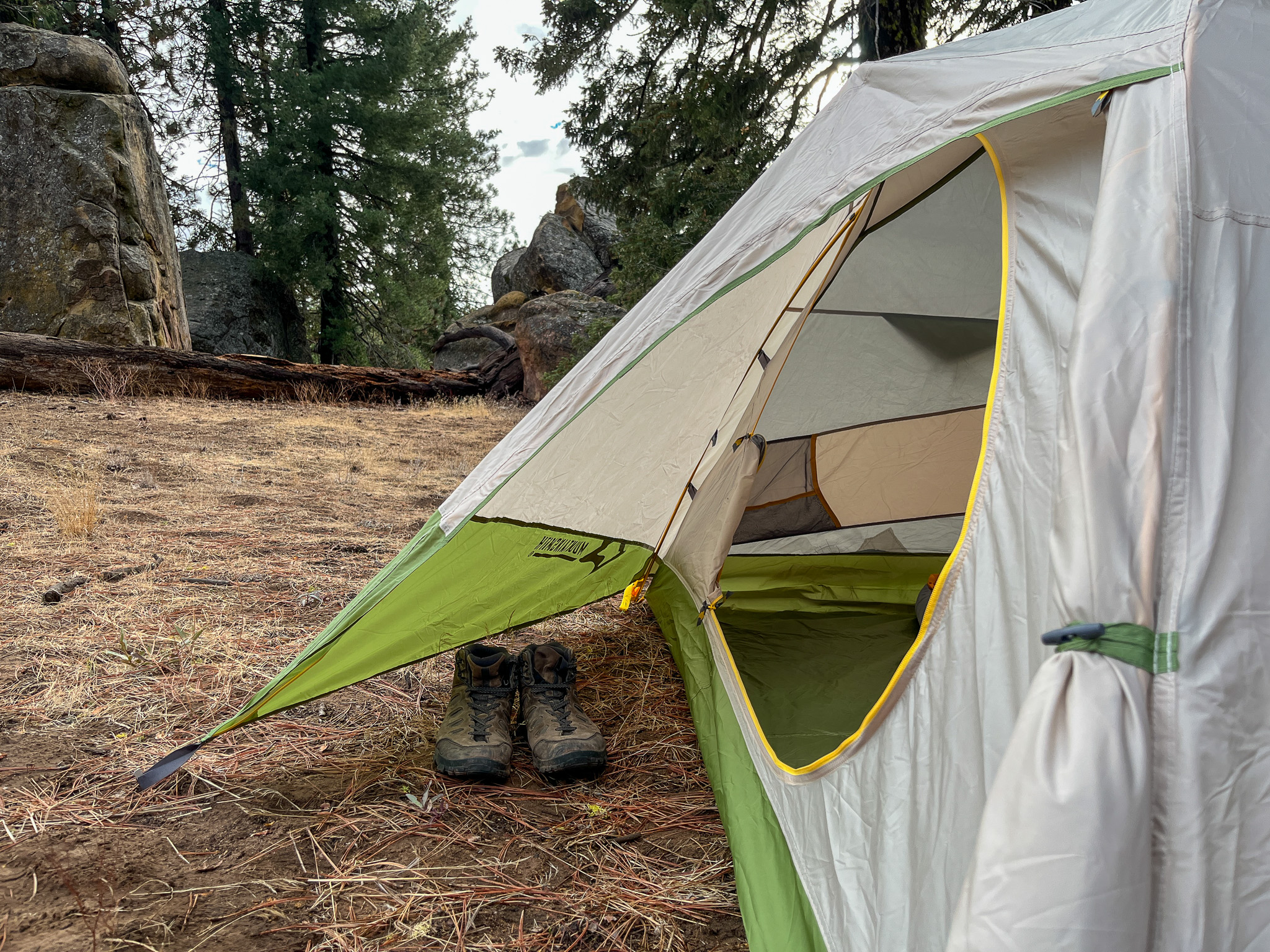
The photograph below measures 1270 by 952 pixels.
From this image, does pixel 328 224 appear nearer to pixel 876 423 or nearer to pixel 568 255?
pixel 568 255

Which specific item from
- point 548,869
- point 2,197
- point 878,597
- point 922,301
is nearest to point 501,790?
point 548,869

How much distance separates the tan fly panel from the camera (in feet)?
8.25

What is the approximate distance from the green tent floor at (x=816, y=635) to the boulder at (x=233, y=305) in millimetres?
10540

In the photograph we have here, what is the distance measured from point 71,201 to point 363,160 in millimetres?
5272

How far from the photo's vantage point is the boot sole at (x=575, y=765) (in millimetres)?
1812

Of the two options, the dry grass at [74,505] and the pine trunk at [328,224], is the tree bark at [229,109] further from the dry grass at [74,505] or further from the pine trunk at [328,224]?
the dry grass at [74,505]

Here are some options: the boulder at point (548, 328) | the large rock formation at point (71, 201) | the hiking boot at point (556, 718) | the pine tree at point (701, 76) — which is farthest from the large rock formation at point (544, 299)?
the hiking boot at point (556, 718)

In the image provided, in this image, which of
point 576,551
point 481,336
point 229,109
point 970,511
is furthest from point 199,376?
point 970,511

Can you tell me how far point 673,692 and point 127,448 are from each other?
444 cm

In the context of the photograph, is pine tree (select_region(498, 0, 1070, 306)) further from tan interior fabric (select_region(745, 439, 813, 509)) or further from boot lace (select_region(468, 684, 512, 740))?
boot lace (select_region(468, 684, 512, 740))

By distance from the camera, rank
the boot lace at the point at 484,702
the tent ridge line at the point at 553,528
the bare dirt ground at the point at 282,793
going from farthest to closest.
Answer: the tent ridge line at the point at 553,528
the boot lace at the point at 484,702
the bare dirt ground at the point at 282,793

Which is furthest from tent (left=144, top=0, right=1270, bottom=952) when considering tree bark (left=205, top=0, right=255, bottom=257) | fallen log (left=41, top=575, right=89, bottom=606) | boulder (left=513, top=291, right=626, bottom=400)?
tree bark (left=205, top=0, right=255, bottom=257)

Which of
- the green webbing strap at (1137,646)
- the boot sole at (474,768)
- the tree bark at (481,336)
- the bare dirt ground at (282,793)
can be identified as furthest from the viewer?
the tree bark at (481,336)

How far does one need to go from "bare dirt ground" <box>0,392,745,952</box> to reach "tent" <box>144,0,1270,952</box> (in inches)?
6.1
